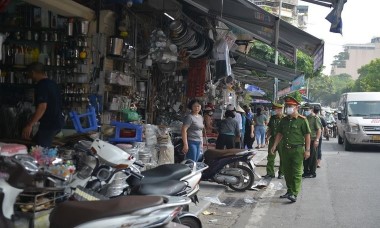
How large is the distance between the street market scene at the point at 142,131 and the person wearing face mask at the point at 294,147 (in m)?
0.02

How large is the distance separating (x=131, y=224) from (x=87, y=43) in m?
4.92

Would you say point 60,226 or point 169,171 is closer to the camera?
point 60,226

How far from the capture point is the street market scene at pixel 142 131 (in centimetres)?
396

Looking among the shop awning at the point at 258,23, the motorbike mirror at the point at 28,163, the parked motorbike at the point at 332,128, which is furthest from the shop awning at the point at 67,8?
the parked motorbike at the point at 332,128

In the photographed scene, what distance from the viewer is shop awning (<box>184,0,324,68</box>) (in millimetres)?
8945

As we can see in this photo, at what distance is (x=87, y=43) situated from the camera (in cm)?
759

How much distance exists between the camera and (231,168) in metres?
8.77

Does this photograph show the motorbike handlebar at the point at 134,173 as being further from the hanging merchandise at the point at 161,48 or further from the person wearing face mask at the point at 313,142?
the person wearing face mask at the point at 313,142

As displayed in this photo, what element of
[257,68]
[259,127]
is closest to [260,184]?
[259,127]

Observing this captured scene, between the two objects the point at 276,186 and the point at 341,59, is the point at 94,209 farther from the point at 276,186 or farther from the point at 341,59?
the point at 341,59

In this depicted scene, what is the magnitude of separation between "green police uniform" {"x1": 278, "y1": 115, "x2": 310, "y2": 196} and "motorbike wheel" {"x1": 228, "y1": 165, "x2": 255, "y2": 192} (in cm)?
89

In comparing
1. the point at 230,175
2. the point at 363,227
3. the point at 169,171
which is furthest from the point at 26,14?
the point at 363,227

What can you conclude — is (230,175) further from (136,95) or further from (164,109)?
(164,109)

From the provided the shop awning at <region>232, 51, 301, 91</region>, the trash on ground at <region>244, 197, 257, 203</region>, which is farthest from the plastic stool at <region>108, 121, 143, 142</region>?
the shop awning at <region>232, 51, 301, 91</region>
